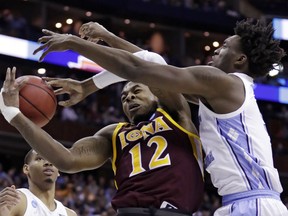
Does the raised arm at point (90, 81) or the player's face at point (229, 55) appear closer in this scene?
the player's face at point (229, 55)

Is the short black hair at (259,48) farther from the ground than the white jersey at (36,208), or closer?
farther from the ground

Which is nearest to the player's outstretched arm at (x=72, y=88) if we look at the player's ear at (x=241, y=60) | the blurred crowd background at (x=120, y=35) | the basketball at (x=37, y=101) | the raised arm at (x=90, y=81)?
the raised arm at (x=90, y=81)

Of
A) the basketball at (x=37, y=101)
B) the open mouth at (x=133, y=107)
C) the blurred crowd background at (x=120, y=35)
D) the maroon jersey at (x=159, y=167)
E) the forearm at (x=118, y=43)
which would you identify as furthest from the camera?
the blurred crowd background at (x=120, y=35)

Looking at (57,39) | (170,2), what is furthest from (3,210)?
(170,2)

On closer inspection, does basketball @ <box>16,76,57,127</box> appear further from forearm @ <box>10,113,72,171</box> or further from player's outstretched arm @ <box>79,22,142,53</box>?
player's outstretched arm @ <box>79,22,142,53</box>

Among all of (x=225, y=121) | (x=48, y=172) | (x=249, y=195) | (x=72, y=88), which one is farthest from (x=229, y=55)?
(x=48, y=172)

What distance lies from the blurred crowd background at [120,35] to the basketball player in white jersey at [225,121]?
11109mm

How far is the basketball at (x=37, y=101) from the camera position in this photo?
4.09 meters

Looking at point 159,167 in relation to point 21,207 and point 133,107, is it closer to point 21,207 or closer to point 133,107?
point 133,107

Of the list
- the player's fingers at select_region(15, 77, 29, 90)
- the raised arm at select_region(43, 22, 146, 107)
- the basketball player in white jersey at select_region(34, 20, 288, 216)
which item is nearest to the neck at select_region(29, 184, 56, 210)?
the raised arm at select_region(43, 22, 146, 107)

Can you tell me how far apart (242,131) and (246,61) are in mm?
454

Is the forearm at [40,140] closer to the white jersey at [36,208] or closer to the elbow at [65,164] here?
the elbow at [65,164]

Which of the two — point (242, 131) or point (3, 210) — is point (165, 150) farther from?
point (3, 210)

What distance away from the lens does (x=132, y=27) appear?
1037 inches
